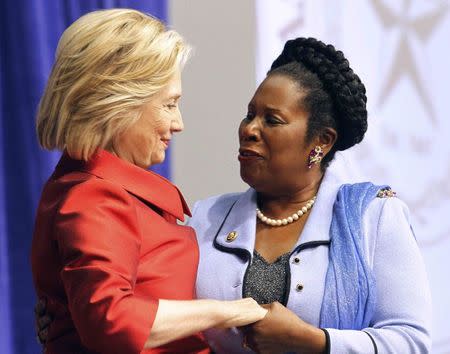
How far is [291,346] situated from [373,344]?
0.53ft

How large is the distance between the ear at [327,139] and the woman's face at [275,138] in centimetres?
4

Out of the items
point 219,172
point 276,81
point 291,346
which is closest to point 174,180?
point 219,172

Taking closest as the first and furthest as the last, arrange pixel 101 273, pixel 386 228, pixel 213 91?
pixel 101 273 → pixel 386 228 → pixel 213 91

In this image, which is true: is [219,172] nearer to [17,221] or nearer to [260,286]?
[17,221]


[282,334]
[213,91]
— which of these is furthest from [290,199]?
[213,91]

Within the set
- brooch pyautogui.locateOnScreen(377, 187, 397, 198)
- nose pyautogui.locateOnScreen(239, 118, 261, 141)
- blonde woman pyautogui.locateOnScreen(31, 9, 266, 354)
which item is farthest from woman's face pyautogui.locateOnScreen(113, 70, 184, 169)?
brooch pyautogui.locateOnScreen(377, 187, 397, 198)

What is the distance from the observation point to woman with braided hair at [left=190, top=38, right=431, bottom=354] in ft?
6.23

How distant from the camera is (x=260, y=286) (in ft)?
6.44

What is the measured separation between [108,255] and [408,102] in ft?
7.20

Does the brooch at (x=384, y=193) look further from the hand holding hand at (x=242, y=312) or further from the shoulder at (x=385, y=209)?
the hand holding hand at (x=242, y=312)

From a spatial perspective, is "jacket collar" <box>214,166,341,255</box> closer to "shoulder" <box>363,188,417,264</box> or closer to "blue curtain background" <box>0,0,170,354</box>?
"shoulder" <box>363,188,417,264</box>

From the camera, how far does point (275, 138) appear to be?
204 cm

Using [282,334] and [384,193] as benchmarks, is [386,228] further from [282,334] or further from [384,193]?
[282,334]

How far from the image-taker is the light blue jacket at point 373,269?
6.23 ft
